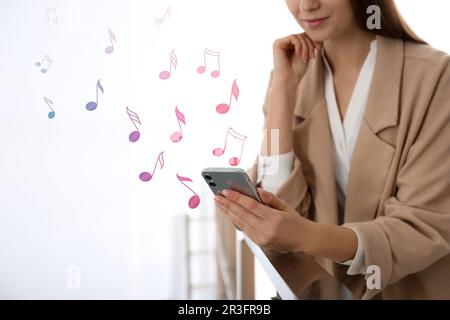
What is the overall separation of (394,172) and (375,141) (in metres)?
0.06

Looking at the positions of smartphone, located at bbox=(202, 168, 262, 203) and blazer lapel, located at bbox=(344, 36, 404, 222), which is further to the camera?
blazer lapel, located at bbox=(344, 36, 404, 222)

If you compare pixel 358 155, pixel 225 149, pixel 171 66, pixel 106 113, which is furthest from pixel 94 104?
pixel 358 155

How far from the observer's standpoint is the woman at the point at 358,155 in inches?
22.6

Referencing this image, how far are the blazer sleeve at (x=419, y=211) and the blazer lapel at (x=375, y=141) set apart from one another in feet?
0.13

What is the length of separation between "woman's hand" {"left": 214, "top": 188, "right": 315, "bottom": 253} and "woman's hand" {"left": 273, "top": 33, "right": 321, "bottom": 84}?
1.05 ft

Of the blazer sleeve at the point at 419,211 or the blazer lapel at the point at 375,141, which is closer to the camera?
the blazer sleeve at the point at 419,211

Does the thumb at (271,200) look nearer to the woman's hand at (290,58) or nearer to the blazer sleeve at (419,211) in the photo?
the blazer sleeve at (419,211)

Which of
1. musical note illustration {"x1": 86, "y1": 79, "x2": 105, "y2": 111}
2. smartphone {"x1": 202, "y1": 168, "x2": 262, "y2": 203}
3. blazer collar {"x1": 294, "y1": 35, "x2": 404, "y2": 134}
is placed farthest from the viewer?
musical note illustration {"x1": 86, "y1": 79, "x2": 105, "y2": 111}

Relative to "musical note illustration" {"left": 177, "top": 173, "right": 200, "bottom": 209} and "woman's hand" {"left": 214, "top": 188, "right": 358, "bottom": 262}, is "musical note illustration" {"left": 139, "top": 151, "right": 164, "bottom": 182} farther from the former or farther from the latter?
"woman's hand" {"left": 214, "top": 188, "right": 358, "bottom": 262}

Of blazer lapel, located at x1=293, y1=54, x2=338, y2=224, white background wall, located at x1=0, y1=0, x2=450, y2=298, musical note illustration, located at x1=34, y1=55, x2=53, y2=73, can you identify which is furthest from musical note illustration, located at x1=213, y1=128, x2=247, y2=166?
musical note illustration, located at x1=34, y1=55, x2=53, y2=73

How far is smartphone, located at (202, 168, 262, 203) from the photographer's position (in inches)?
20.7

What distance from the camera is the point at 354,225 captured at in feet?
1.91

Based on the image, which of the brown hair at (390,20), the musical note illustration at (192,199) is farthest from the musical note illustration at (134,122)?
the brown hair at (390,20)
